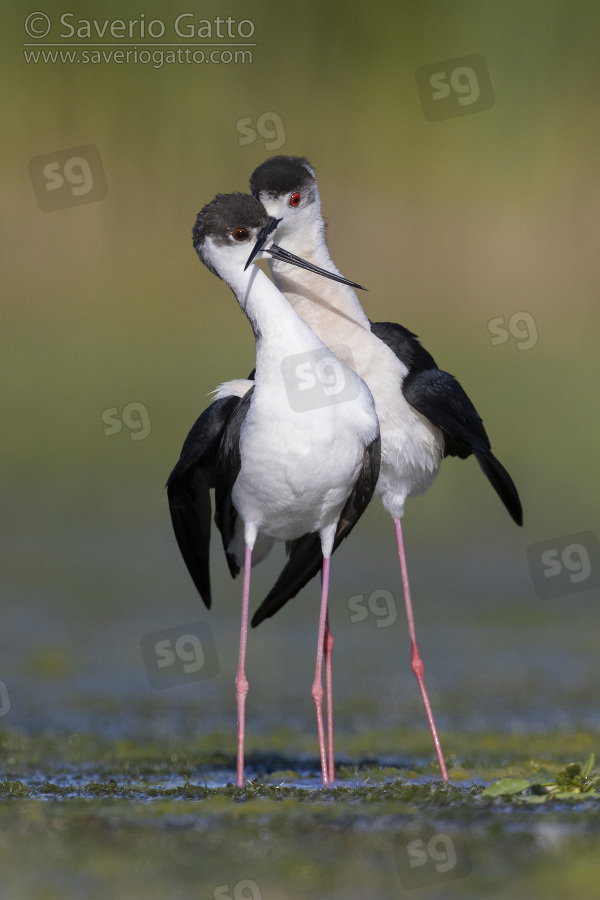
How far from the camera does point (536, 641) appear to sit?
10258mm

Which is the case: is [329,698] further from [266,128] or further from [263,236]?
[266,128]

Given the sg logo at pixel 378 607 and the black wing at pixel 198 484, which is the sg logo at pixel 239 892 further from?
the sg logo at pixel 378 607

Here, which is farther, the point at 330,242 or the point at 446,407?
the point at 330,242

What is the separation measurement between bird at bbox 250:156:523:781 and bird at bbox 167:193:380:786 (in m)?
0.26

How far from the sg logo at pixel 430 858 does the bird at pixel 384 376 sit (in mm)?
1355

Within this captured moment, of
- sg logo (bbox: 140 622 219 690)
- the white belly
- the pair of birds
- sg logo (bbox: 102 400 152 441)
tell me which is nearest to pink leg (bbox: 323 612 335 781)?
the pair of birds

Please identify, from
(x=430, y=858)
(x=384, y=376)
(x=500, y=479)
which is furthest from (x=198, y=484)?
(x=430, y=858)

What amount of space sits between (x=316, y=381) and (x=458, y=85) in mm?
11513

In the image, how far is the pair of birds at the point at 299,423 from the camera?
6.40m

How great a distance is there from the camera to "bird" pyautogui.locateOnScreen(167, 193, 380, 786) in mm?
6363

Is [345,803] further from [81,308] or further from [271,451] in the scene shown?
[81,308]

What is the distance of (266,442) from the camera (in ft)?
20.8

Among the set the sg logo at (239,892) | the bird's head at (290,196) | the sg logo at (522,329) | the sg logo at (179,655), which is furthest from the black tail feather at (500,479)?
the sg logo at (522,329)

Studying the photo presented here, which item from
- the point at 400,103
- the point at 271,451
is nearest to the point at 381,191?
the point at 400,103
